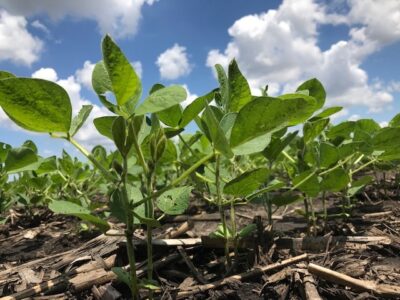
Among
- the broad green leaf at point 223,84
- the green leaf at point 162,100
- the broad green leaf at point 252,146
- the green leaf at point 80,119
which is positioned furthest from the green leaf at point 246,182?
the green leaf at point 80,119

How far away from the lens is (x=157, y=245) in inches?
64.9

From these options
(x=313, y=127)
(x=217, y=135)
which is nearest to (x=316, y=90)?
(x=313, y=127)

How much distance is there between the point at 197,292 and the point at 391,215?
1.48 metres

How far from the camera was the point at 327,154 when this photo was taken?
1.66 meters

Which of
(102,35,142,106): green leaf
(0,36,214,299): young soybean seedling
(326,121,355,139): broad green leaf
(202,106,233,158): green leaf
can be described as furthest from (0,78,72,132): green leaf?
(326,121,355,139): broad green leaf

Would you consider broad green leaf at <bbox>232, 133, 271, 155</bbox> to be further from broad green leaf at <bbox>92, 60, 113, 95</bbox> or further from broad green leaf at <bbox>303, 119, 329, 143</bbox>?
broad green leaf at <bbox>303, 119, 329, 143</bbox>

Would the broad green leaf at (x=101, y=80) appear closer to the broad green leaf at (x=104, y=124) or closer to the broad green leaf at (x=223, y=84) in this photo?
the broad green leaf at (x=104, y=124)

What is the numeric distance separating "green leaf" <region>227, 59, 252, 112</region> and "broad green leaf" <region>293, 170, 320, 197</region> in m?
0.44

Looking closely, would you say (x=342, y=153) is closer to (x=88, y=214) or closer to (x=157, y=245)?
(x=157, y=245)

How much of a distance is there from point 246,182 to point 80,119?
1.69 feet

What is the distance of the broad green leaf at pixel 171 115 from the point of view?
1337 mm

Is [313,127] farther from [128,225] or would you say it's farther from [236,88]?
[128,225]

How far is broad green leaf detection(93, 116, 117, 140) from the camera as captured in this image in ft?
3.51

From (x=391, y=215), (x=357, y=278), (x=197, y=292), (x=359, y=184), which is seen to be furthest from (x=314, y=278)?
(x=391, y=215)
